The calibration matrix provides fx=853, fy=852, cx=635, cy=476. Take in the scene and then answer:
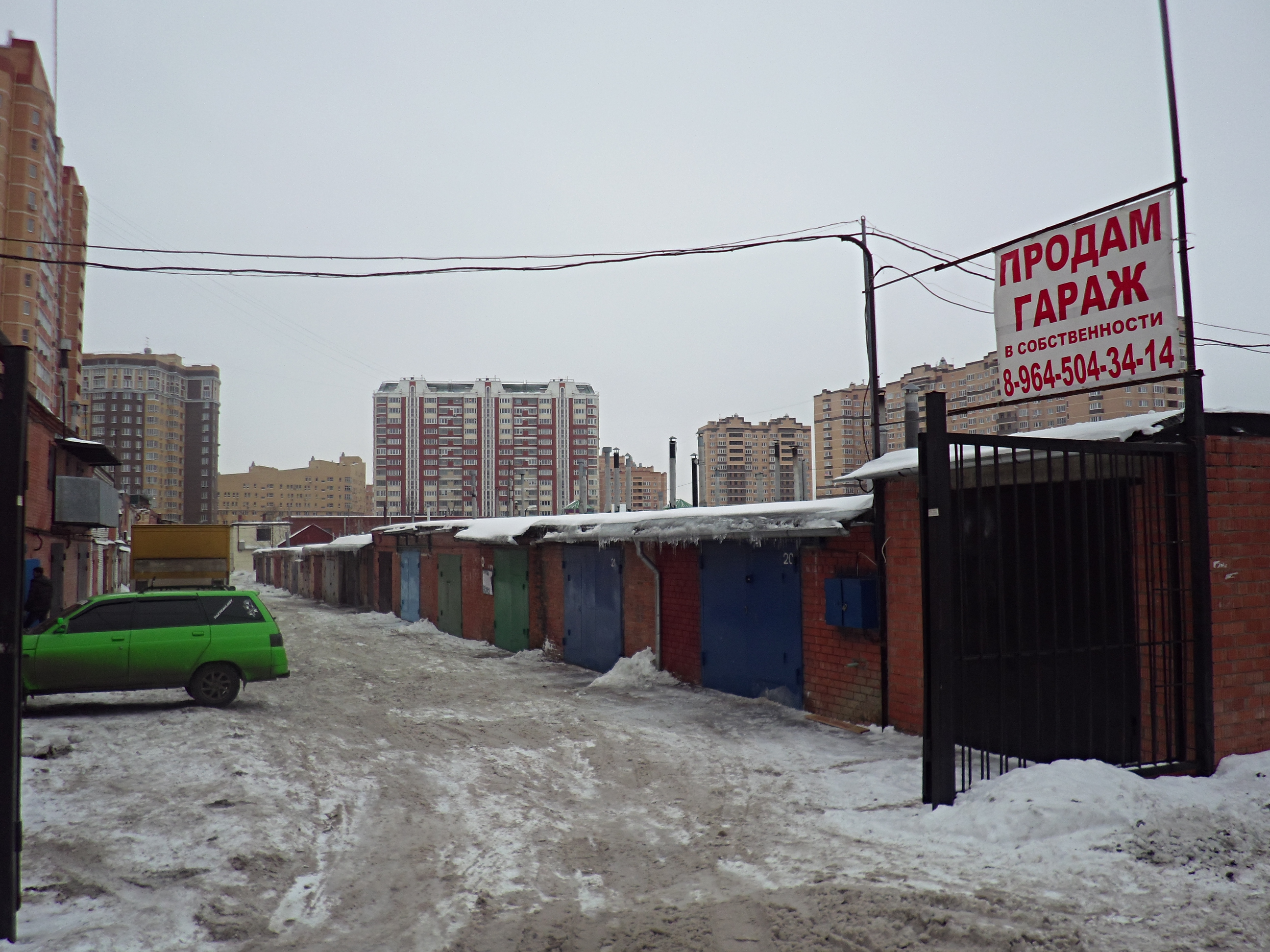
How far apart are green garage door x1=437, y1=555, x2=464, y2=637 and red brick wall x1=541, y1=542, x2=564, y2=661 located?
5.58 m

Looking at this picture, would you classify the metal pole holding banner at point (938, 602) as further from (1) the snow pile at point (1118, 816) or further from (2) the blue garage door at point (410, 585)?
(2) the blue garage door at point (410, 585)

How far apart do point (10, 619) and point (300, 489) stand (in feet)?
604

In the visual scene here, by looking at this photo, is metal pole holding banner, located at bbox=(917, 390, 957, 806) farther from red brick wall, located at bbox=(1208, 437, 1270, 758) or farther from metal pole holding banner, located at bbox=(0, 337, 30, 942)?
metal pole holding banner, located at bbox=(0, 337, 30, 942)

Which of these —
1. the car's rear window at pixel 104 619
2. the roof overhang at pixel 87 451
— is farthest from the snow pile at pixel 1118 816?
the roof overhang at pixel 87 451

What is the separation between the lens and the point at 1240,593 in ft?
23.3

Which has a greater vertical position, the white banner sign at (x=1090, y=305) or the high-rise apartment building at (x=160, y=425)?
the high-rise apartment building at (x=160, y=425)

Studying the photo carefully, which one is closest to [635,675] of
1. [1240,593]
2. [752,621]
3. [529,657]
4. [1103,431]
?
[752,621]

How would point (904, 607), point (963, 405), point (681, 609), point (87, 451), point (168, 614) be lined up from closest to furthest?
point (904, 607)
point (168, 614)
point (681, 609)
point (87, 451)
point (963, 405)

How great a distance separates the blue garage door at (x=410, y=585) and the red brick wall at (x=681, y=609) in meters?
16.0

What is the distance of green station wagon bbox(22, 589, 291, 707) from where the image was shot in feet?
35.7

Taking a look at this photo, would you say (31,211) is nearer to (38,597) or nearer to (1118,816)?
(38,597)

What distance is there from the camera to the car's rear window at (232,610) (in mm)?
11805

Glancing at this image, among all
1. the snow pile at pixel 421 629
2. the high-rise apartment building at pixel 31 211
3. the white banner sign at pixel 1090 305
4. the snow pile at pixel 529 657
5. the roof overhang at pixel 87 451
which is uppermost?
the high-rise apartment building at pixel 31 211

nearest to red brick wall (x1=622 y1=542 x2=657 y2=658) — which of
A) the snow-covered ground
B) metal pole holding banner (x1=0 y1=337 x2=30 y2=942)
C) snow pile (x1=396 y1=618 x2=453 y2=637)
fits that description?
the snow-covered ground
